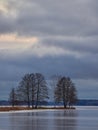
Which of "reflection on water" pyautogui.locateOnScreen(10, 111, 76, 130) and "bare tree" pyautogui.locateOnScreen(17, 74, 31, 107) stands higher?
Answer: "bare tree" pyautogui.locateOnScreen(17, 74, 31, 107)

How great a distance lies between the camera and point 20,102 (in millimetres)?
134000

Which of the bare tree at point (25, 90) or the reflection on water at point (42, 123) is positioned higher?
the bare tree at point (25, 90)

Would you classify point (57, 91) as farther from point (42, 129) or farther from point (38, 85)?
point (42, 129)

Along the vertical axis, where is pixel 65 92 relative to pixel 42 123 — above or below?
above

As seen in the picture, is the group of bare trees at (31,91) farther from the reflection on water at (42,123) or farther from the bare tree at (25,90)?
the reflection on water at (42,123)

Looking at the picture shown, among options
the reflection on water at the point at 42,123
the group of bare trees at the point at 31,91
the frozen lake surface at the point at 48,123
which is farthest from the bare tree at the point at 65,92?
the reflection on water at the point at 42,123

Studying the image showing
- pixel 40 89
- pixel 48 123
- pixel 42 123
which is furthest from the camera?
pixel 40 89

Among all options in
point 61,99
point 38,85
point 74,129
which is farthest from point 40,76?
point 74,129

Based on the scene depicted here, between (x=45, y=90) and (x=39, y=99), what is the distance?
9.52 feet

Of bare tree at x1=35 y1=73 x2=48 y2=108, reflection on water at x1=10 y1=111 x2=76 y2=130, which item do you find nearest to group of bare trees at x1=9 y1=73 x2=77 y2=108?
bare tree at x1=35 y1=73 x2=48 y2=108

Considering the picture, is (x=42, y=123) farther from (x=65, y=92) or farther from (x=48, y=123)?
(x=65, y=92)

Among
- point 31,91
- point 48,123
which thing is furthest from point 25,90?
point 48,123

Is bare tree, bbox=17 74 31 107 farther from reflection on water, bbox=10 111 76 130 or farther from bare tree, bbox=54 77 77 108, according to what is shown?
reflection on water, bbox=10 111 76 130

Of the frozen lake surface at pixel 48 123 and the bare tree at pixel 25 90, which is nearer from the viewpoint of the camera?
the frozen lake surface at pixel 48 123
